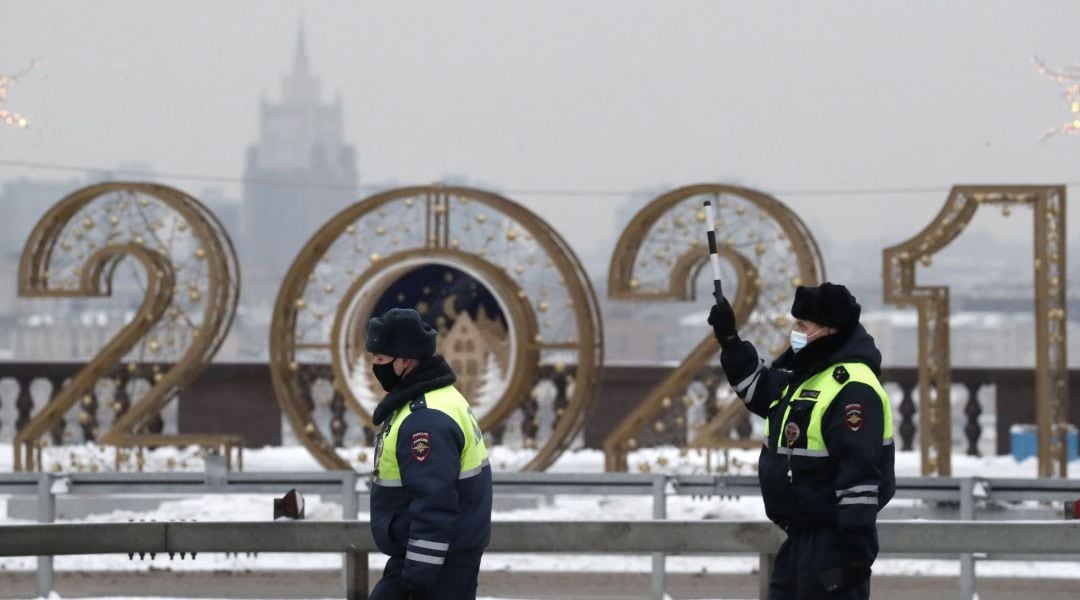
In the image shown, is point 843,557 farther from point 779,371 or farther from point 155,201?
point 155,201

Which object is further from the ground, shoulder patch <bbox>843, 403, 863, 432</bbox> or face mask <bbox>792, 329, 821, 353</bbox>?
face mask <bbox>792, 329, 821, 353</bbox>

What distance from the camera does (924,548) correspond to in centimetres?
585

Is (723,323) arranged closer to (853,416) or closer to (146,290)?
(853,416)

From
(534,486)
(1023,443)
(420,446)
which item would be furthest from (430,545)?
(1023,443)

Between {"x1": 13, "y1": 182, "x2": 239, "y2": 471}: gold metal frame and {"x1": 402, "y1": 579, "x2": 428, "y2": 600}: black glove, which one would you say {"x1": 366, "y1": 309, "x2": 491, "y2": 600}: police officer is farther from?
{"x1": 13, "y1": 182, "x2": 239, "y2": 471}: gold metal frame

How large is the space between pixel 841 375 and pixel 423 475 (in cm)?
134

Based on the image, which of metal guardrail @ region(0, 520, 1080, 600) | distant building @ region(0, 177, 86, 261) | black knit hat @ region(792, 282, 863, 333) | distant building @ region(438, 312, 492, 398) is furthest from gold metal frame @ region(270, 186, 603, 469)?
distant building @ region(0, 177, 86, 261)

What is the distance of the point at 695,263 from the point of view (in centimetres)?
1097

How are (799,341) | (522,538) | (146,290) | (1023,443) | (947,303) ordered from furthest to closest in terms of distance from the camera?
(1023,443) → (146,290) → (947,303) → (522,538) → (799,341)

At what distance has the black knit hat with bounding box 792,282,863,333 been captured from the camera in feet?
17.2

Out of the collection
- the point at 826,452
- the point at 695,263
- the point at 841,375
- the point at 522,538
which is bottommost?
the point at 522,538

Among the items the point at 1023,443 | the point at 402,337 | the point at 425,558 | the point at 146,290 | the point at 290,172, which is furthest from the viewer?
the point at 290,172

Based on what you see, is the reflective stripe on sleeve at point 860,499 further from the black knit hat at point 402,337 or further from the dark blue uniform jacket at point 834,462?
the black knit hat at point 402,337

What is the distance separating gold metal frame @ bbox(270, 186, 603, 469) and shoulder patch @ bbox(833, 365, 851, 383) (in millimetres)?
5859
